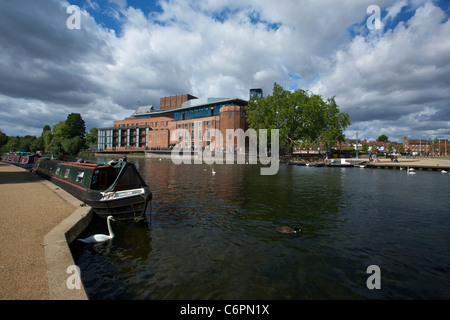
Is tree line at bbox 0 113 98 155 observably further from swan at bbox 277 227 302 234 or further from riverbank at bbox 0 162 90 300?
swan at bbox 277 227 302 234

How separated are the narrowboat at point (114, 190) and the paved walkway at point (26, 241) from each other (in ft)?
3.81

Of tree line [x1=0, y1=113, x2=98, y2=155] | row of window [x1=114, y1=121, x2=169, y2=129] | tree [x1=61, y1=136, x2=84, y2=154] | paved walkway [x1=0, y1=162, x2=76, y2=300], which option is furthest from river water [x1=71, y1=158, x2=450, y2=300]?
tree line [x1=0, y1=113, x2=98, y2=155]

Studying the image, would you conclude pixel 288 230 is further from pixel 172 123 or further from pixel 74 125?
pixel 74 125

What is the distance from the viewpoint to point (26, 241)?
686 cm

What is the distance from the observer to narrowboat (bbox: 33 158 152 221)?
1132 cm

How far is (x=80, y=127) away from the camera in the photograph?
408ft

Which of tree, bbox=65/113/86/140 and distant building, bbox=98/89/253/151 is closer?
distant building, bbox=98/89/253/151

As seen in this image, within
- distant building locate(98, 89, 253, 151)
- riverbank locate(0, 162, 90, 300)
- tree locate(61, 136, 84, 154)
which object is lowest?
riverbank locate(0, 162, 90, 300)

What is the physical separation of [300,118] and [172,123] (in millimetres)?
66786

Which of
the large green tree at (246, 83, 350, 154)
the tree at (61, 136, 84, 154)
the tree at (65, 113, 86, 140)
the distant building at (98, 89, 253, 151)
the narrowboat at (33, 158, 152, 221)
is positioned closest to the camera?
the narrowboat at (33, 158, 152, 221)

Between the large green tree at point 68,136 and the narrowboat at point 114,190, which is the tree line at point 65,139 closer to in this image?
the large green tree at point 68,136

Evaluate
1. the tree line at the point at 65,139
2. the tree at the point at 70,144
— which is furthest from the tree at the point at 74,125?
the tree at the point at 70,144

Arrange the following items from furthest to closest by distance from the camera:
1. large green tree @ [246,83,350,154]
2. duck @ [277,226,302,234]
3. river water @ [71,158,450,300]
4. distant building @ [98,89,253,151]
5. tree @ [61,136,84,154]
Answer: tree @ [61,136,84,154], distant building @ [98,89,253,151], large green tree @ [246,83,350,154], duck @ [277,226,302,234], river water @ [71,158,450,300]

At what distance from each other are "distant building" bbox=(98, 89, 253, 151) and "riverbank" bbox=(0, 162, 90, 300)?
80.6 metres
